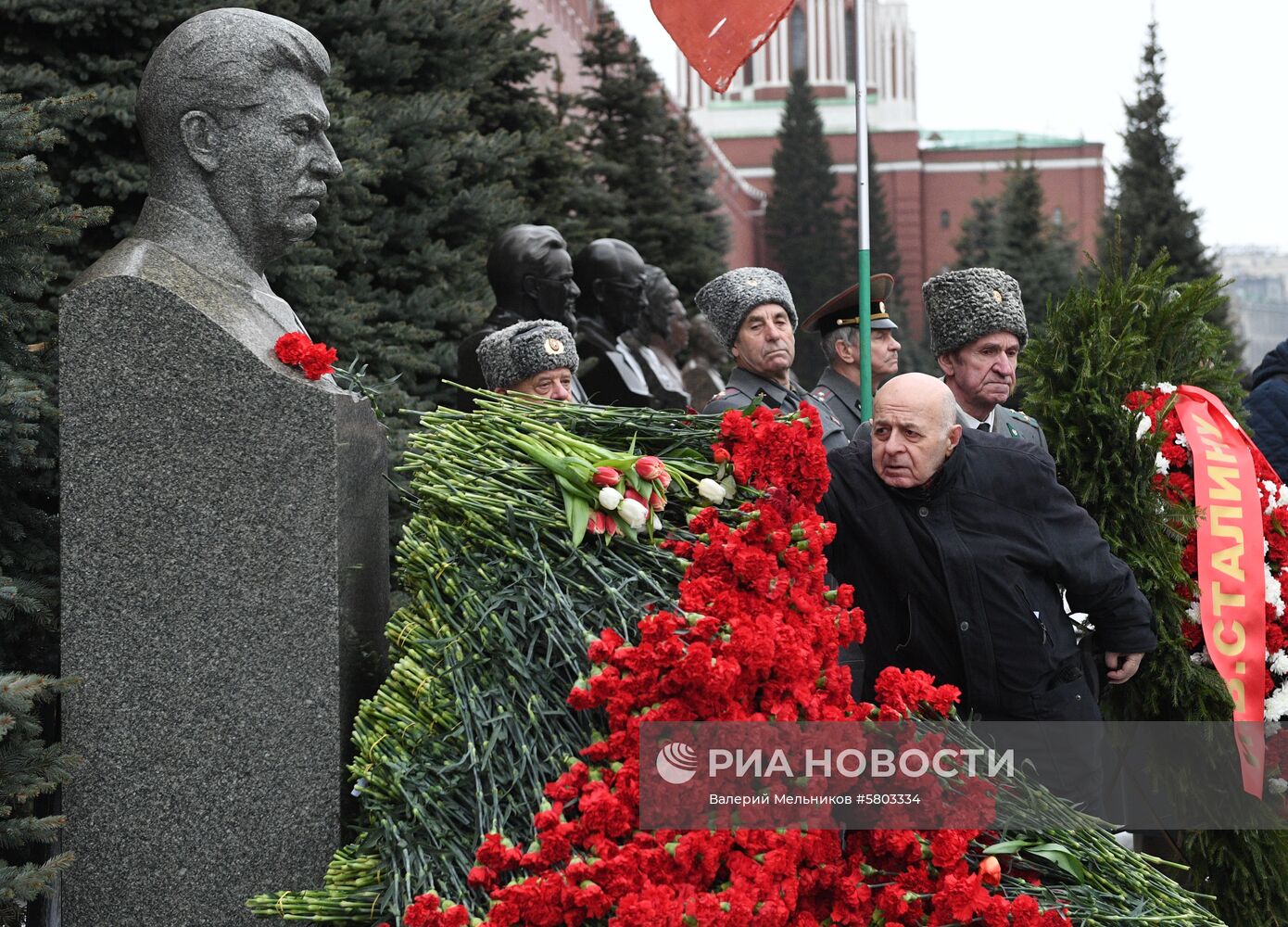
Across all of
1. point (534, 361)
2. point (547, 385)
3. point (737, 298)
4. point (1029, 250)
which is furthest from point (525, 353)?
point (1029, 250)

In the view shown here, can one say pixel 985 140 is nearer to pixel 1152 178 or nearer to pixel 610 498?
pixel 1152 178

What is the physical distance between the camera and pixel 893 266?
6322cm

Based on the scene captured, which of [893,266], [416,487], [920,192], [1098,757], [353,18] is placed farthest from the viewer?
[920,192]

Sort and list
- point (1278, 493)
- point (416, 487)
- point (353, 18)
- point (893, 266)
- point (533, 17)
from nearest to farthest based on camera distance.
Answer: point (416, 487)
point (1278, 493)
point (353, 18)
point (533, 17)
point (893, 266)

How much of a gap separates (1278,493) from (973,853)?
2374 millimetres

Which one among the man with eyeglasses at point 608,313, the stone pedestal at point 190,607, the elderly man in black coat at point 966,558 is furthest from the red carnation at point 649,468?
the man with eyeglasses at point 608,313

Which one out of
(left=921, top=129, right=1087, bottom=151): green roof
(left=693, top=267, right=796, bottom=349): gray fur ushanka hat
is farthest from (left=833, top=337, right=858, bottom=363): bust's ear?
(left=921, top=129, right=1087, bottom=151): green roof

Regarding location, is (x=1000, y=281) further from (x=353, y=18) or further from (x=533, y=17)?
(x=533, y=17)

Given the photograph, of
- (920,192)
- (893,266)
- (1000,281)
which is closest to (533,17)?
(1000,281)

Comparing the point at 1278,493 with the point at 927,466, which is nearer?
the point at 927,466

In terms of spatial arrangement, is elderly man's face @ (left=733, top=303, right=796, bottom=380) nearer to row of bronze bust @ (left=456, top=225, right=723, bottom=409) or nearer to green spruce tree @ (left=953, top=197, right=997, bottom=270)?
row of bronze bust @ (left=456, top=225, right=723, bottom=409)

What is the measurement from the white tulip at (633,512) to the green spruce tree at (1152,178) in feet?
103

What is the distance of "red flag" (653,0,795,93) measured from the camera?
553 cm

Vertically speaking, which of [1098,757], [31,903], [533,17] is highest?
[533,17]
